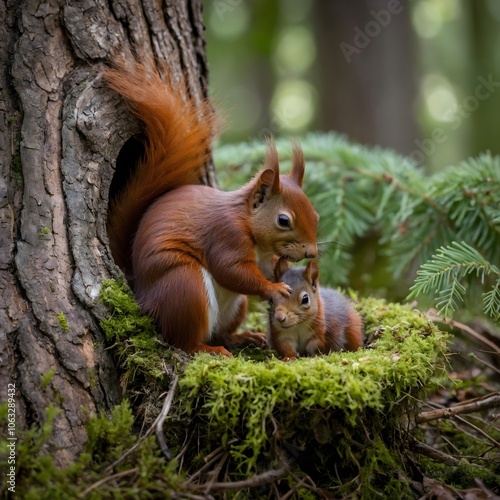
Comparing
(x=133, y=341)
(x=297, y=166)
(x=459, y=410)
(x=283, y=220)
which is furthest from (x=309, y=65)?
(x=133, y=341)

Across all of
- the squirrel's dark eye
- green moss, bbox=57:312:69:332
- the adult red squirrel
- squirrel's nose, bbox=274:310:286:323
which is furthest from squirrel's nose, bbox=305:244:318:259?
green moss, bbox=57:312:69:332

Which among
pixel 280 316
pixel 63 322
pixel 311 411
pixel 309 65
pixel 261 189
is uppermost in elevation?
pixel 309 65

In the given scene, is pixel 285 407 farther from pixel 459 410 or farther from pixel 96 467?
pixel 459 410

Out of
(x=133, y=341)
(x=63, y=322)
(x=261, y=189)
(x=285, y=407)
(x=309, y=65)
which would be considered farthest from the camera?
(x=309, y=65)

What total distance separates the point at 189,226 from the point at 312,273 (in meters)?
0.53

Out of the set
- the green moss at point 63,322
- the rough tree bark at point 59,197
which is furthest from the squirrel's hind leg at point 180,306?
the green moss at point 63,322

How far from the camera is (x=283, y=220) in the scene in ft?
7.59

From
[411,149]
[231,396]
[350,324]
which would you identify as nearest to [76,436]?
[231,396]

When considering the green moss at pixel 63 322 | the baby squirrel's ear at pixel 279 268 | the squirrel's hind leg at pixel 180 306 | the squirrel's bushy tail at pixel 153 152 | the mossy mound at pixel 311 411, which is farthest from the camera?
the baby squirrel's ear at pixel 279 268

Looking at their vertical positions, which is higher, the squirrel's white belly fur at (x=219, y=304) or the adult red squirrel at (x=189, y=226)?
the adult red squirrel at (x=189, y=226)

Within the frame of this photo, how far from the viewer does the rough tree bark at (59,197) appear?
6.01 ft

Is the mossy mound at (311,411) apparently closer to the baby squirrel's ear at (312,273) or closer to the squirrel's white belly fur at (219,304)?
the squirrel's white belly fur at (219,304)

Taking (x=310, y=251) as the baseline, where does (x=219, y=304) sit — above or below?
below

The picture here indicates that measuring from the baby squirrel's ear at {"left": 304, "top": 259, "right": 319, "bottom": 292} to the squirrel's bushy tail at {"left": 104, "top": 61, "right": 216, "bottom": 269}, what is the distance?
620mm
